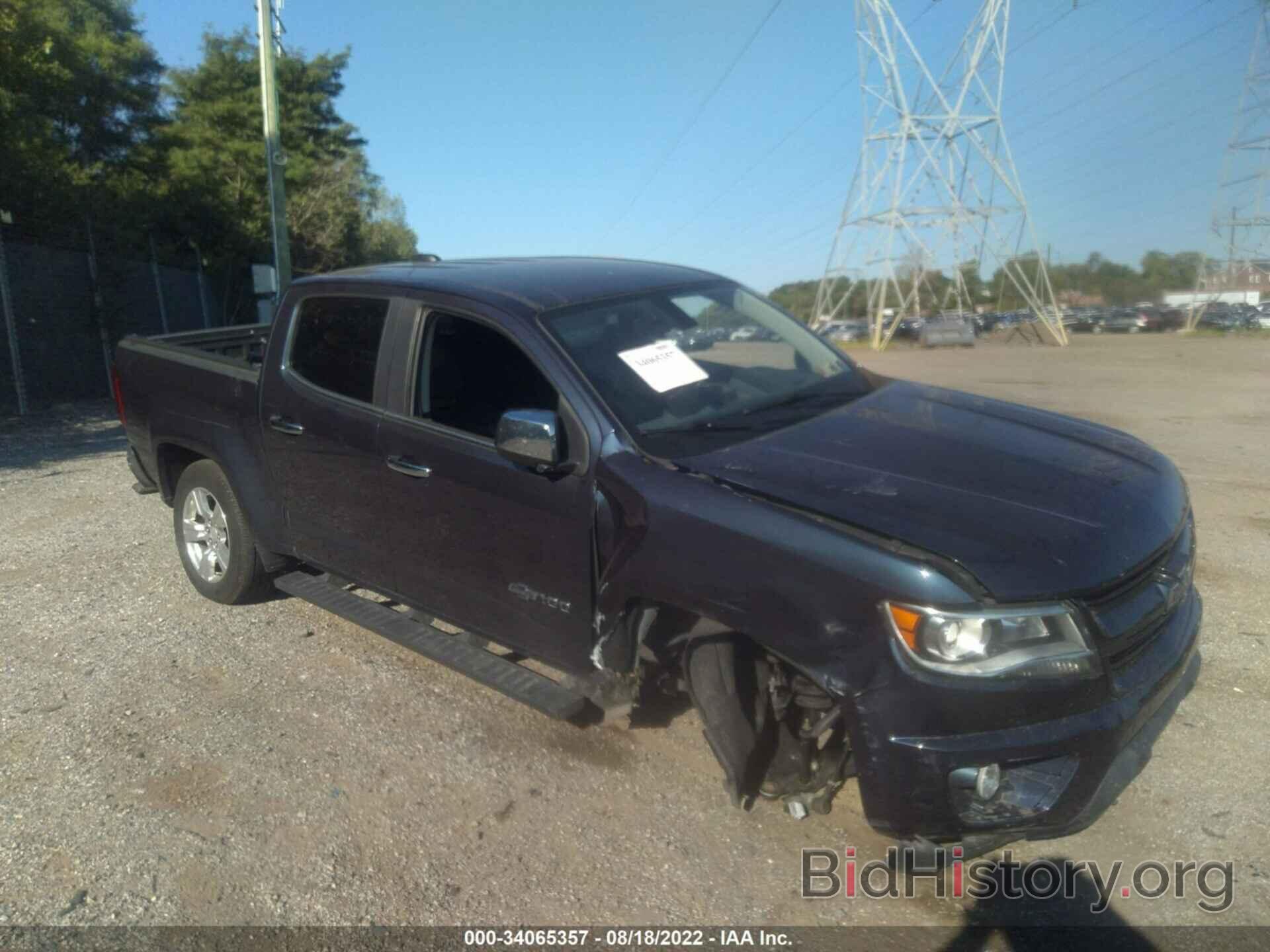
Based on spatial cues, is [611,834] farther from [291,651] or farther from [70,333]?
[70,333]

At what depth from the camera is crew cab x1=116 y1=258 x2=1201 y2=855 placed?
9.00 feet

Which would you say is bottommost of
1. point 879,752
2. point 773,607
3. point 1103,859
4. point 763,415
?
point 1103,859

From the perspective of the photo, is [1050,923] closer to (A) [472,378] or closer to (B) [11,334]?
(A) [472,378]

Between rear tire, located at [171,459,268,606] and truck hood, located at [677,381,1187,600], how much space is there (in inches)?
115

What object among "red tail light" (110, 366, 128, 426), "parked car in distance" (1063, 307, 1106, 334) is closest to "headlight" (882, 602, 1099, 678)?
"red tail light" (110, 366, 128, 426)

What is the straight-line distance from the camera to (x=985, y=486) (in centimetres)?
318

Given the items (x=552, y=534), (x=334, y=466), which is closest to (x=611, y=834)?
(x=552, y=534)

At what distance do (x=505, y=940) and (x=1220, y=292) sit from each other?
2008 inches

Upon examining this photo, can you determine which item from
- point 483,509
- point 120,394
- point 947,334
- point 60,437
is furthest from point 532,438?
point 947,334

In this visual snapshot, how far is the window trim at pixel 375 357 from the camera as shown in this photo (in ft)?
14.3

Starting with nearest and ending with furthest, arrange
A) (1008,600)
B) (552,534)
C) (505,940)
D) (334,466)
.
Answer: (1008,600), (505,940), (552,534), (334,466)

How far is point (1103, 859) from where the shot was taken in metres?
3.24

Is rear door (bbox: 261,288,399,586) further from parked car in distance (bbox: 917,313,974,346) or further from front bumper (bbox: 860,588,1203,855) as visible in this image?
parked car in distance (bbox: 917,313,974,346)

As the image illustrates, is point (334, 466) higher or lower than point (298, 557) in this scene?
higher
